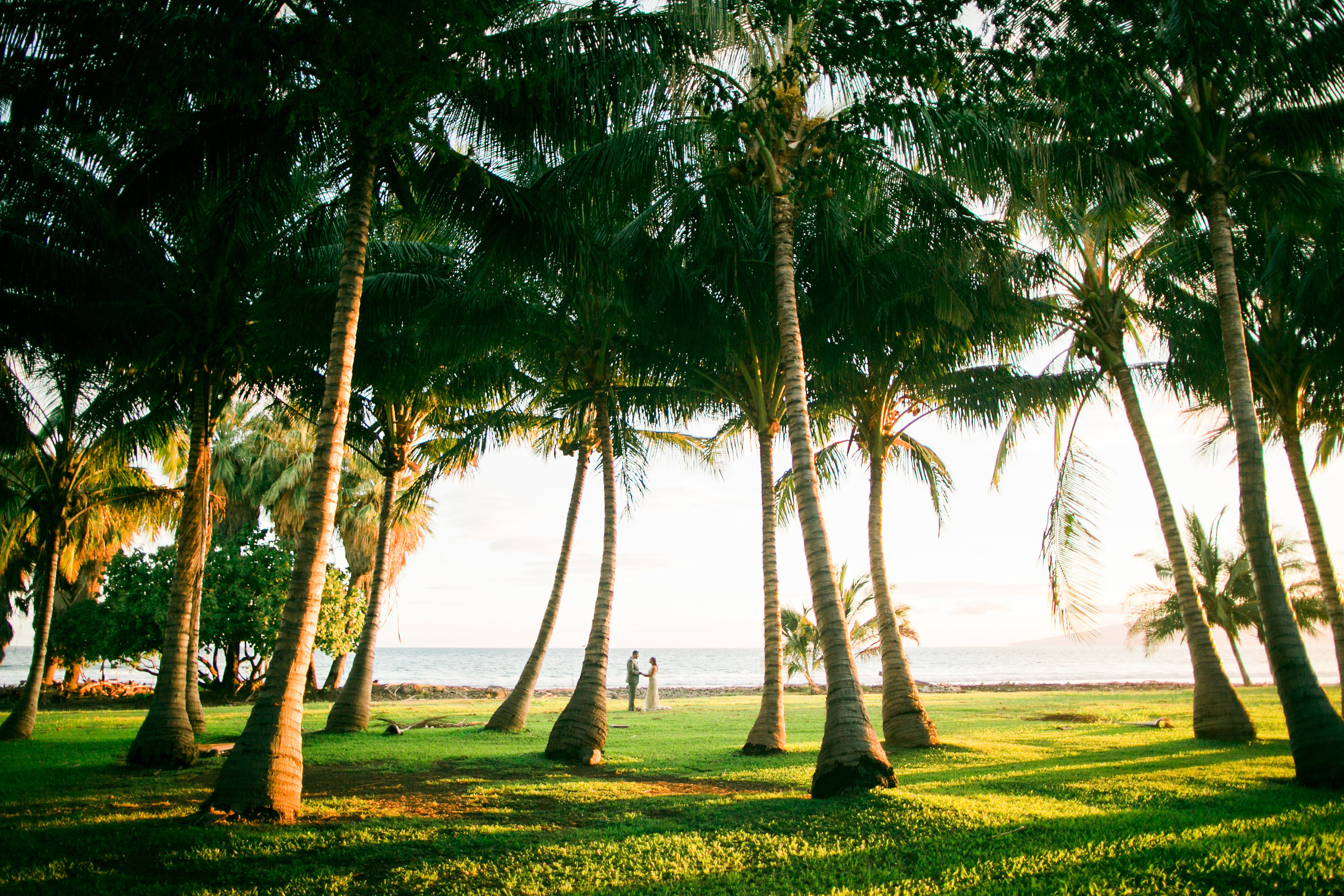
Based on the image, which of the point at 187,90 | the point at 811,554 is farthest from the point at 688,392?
the point at 187,90

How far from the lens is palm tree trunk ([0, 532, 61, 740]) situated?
11953mm

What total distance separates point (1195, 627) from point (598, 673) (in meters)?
8.78

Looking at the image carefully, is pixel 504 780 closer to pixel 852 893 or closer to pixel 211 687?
pixel 852 893

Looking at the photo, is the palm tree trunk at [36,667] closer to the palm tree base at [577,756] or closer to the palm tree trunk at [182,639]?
the palm tree trunk at [182,639]

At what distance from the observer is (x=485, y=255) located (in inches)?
344

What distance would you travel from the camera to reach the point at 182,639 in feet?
31.2

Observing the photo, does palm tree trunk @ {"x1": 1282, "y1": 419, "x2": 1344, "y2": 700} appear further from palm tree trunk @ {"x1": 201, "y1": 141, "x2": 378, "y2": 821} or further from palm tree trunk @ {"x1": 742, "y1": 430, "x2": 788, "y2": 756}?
palm tree trunk @ {"x1": 201, "y1": 141, "x2": 378, "y2": 821}

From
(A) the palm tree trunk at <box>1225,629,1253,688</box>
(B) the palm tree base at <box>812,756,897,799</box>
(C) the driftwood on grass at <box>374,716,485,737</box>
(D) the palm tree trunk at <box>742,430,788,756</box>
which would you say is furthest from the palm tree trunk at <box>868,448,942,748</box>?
(A) the palm tree trunk at <box>1225,629,1253,688</box>

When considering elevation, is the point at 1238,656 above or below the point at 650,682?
below

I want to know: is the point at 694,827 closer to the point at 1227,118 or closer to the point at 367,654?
the point at 367,654

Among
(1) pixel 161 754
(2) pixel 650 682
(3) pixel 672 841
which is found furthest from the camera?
(2) pixel 650 682

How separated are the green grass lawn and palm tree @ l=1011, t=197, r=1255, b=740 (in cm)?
77

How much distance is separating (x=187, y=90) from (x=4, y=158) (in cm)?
374

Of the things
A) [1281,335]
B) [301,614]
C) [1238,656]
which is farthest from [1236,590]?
[301,614]
